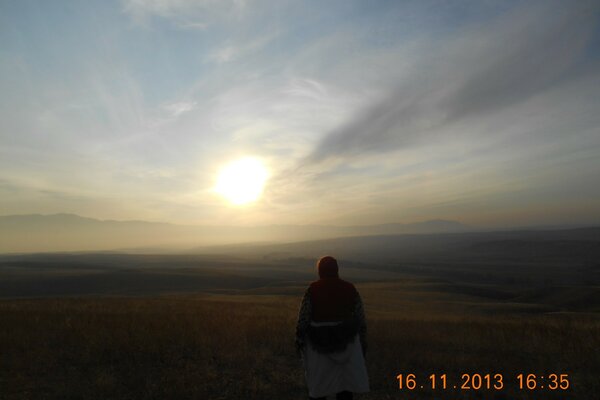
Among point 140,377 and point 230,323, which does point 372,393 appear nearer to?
point 140,377

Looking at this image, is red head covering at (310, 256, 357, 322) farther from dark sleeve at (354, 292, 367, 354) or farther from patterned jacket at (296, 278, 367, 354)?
dark sleeve at (354, 292, 367, 354)

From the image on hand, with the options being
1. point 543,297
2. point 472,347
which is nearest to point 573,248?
point 543,297

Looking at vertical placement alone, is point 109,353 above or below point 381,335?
above

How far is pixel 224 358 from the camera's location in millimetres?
9695

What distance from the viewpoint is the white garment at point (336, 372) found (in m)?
5.28

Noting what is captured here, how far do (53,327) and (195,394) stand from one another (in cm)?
704

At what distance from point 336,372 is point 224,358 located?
523cm

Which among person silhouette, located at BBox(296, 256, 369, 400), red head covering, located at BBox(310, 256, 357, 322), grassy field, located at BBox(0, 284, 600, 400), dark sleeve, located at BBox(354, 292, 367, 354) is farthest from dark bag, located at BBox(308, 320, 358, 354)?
grassy field, located at BBox(0, 284, 600, 400)

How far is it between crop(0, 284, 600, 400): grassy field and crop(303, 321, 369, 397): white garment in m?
2.76

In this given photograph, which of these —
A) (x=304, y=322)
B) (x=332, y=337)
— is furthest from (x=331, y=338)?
(x=304, y=322)

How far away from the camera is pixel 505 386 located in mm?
8312
